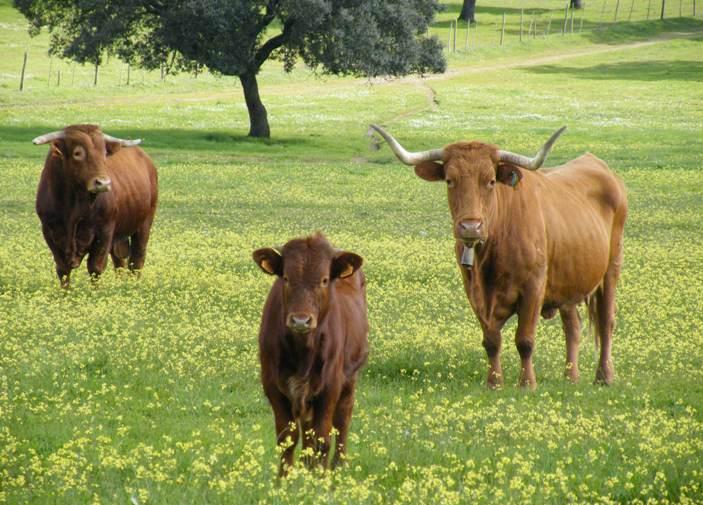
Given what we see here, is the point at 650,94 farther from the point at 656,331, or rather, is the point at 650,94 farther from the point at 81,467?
the point at 81,467

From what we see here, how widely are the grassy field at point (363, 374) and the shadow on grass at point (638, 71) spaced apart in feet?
139

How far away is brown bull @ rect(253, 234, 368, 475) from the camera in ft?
28.3

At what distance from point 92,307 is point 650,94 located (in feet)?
206

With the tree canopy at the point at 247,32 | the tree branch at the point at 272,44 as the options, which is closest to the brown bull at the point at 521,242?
the tree canopy at the point at 247,32

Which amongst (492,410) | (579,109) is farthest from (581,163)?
(579,109)

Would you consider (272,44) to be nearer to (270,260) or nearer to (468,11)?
(270,260)

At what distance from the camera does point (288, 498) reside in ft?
25.3

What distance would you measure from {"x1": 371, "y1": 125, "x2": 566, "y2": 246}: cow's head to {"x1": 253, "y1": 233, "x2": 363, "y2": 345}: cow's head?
2.94m

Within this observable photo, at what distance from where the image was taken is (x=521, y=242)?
12477mm

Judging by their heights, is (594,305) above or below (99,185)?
below

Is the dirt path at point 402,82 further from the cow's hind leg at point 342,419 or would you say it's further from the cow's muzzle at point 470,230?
the cow's hind leg at point 342,419

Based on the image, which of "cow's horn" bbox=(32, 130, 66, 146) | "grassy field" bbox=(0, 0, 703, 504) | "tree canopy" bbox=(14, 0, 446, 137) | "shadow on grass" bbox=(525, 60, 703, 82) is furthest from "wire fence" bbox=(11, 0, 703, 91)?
"cow's horn" bbox=(32, 130, 66, 146)

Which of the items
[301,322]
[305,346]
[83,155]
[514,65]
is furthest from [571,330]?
[514,65]

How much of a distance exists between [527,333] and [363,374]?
1736 millimetres
